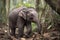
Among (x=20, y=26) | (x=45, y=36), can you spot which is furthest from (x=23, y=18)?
(x=45, y=36)

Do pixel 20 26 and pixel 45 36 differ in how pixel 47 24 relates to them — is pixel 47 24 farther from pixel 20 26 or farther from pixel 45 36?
pixel 45 36

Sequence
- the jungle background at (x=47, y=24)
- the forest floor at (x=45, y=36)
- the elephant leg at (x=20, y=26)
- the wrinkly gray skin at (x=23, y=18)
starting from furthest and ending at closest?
the elephant leg at (x=20, y=26), the wrinkly gray skin at (x=23, y=18), the jungle background at (x=47, y=24), the forest floor at (x=45, y=36)

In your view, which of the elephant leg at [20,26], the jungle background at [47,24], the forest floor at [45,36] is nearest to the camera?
the forest floor at [45,36]

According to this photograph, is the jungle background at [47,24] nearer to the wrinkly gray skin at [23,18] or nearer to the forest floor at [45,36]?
the forest floor at [45,36]

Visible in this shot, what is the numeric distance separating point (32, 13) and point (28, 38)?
86cm

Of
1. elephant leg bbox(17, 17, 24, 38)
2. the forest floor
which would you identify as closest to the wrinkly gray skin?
elephant leg bbox(17, 17, 24, 38)

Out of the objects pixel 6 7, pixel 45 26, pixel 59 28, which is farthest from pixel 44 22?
pixel 6 7

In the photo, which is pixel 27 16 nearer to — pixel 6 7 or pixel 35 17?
pixel 35 17

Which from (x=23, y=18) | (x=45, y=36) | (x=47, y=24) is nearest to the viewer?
(x=45, y=36)

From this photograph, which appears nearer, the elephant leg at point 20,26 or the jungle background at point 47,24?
the jungle background at point 47,24

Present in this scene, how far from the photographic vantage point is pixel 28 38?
9000 millimetres

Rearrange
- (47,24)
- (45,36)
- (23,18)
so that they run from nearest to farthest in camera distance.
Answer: (45,36)
(23,18)
(47,24)

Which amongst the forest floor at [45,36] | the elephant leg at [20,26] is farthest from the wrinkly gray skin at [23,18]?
the forest floor at [45,36]

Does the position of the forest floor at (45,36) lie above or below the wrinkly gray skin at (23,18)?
below
